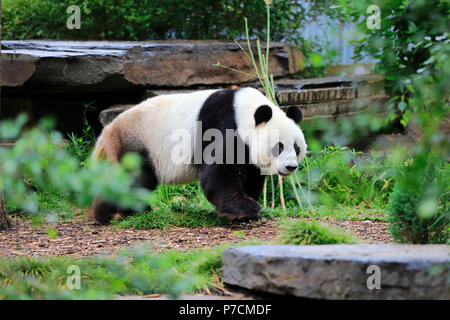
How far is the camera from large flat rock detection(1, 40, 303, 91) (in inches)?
290

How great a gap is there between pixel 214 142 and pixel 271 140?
589 millimetres

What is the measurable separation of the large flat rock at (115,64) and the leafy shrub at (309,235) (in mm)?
4373

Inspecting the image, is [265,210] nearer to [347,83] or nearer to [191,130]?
[191,130]

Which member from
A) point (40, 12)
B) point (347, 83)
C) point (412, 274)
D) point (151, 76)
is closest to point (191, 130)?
point (151, 76)

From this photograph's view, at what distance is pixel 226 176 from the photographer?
17.0 feet

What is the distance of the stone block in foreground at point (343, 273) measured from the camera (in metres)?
2.96

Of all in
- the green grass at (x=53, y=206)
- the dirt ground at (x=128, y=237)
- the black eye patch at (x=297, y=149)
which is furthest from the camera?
the green grass at (x=53, y=206)

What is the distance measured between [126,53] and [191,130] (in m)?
2.55

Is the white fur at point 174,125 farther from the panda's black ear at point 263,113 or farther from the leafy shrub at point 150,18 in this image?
the leafy shrub at point 150,18

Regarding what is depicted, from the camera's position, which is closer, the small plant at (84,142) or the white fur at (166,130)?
the white fur at (166,130)

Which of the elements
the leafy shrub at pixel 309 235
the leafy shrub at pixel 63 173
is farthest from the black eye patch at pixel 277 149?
the leafy shrub at pixel 63 173

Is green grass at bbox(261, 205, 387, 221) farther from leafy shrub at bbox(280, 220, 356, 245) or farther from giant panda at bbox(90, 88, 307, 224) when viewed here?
leafy shrub at bbox(280, 220, 356, 245)

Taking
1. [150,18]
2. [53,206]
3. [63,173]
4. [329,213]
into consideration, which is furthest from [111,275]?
[150,18]

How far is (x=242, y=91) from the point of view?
5480mm
